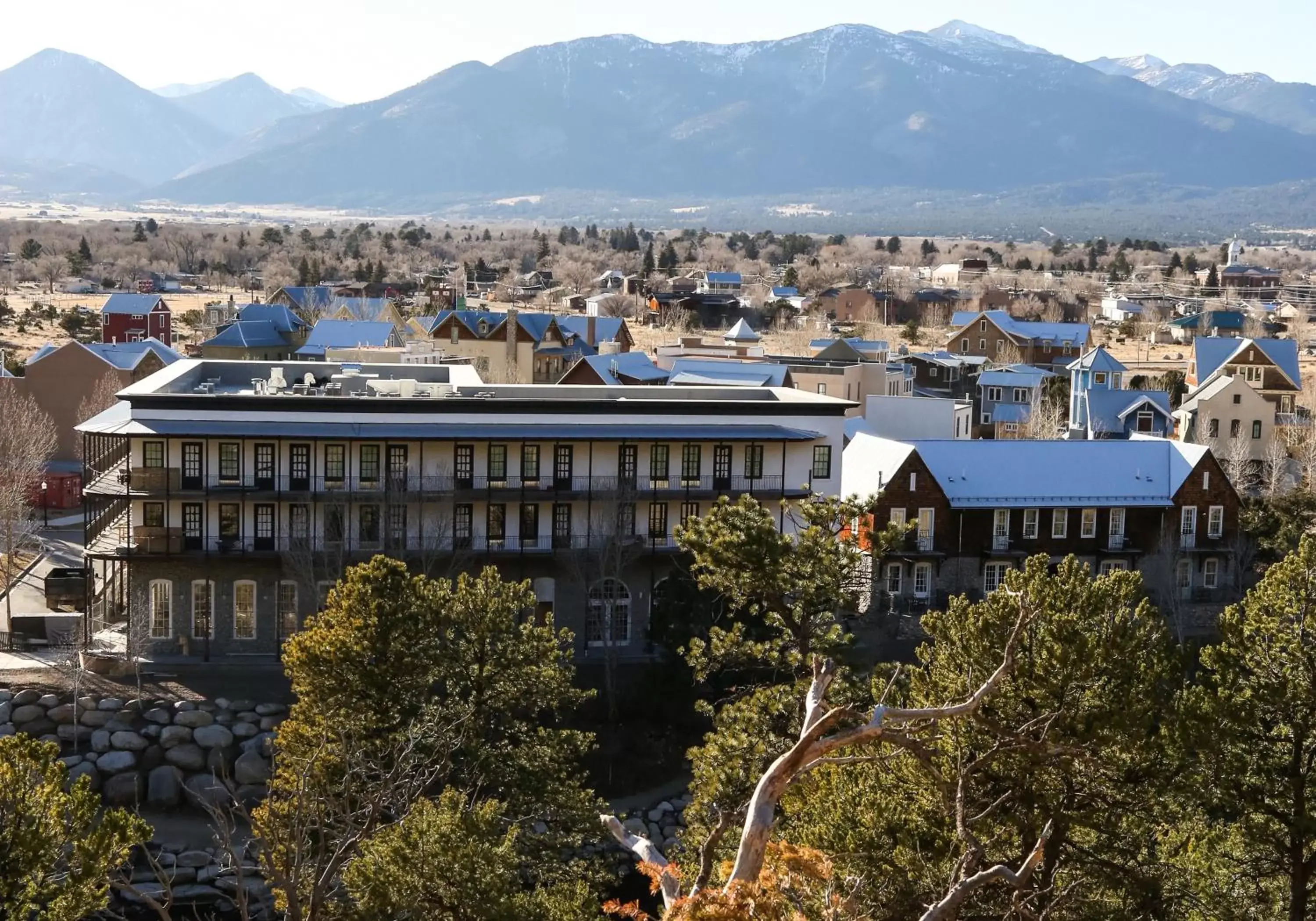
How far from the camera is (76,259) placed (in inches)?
4788

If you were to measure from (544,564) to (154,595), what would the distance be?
334 inches

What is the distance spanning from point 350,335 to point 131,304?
18838 millimetres

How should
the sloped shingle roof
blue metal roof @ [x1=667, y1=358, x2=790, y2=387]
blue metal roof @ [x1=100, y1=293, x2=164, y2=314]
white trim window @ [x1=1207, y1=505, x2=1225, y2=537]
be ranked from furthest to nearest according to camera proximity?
1. blue metal roof @ [x1=100, y1=293, x2=164, y2=314]
2. blue metal roof @ [x1=667, y1=358, x2=790, y2=387]
3. white trim window @ [x1=1207, y1=505, x2=1225, y2=537]
4. the sloped shingle roof

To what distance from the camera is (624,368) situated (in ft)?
184

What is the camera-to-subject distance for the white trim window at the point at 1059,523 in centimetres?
4112

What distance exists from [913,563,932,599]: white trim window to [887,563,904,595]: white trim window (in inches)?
13.2

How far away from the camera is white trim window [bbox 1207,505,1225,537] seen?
41844 mm

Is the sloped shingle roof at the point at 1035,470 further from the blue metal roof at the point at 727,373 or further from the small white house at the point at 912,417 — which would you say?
the blue metal roof at the point at 727,373

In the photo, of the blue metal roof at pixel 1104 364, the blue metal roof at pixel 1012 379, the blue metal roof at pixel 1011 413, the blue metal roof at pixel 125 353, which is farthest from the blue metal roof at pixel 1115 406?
the blue metal roof at pixel 125 353

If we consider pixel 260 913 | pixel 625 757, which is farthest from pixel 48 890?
pixel 625 757

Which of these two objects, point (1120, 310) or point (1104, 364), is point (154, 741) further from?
point (1120, 310)

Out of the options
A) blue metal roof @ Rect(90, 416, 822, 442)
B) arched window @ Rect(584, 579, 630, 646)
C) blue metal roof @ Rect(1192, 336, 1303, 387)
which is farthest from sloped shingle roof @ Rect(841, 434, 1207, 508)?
blue metal roof @ Rect(1192, 336, 1303, 387)

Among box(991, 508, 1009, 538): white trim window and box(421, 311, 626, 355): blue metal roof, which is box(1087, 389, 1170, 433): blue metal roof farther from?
box(421, 311, 626, 355): blue metal roof

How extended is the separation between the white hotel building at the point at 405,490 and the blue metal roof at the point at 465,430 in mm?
56
